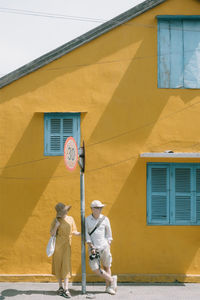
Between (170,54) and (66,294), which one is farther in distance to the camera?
(170,54)

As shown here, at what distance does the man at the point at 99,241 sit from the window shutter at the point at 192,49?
3672mm

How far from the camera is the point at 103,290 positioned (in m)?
9.38

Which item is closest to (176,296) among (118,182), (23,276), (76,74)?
(118,182)

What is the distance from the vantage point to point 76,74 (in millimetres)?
10156

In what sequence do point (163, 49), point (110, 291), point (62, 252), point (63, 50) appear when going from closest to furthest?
point (62, 252)
point (110, 291)
point (63, 50)
point (163, 49)

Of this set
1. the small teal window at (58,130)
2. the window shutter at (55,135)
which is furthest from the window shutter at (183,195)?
the window shutter at (55,135)

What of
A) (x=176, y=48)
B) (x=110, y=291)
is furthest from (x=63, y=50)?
(x=110, y=291)

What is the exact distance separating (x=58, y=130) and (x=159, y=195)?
2684 millimetres

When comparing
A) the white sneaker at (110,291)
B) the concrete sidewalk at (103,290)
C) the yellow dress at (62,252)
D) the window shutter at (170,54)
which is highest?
the window shutter at (170,54)

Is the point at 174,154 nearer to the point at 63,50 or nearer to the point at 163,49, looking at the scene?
the point at 163,49

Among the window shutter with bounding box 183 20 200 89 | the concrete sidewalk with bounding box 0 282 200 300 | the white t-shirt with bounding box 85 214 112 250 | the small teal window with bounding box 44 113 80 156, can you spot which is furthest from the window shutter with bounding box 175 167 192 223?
the small teal window with bounding box 44 113 80 156

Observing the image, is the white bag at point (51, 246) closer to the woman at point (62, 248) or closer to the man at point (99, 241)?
the woman at point (62, 248)

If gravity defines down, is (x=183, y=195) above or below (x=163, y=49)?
below

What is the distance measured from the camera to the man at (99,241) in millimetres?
8859
